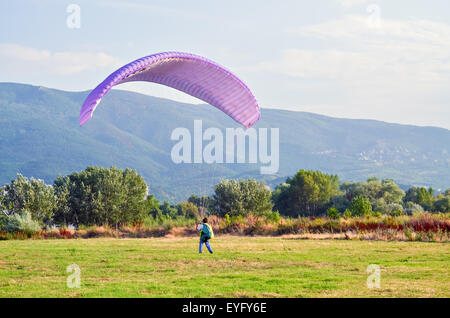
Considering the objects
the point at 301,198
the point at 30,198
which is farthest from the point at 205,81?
the point at 301,198

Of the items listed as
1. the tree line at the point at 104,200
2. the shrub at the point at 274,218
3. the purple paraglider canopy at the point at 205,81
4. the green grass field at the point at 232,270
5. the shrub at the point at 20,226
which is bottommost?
the green grass field at the point at 232,270

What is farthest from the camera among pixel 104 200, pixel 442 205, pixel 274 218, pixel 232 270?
pixel 442 205

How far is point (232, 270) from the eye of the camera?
1388 centimetres

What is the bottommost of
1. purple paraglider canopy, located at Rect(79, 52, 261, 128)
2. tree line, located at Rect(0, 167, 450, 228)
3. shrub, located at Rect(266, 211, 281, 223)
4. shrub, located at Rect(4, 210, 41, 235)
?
shrub, located at Rect(4, 210, 41, 235)

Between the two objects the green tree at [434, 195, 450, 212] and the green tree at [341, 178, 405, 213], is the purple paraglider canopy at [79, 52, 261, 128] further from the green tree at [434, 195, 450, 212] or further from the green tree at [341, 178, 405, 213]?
the green tree at [341, 178, 405, 213]

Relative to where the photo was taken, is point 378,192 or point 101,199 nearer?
point 101,199

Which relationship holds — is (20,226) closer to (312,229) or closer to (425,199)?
(312,229)

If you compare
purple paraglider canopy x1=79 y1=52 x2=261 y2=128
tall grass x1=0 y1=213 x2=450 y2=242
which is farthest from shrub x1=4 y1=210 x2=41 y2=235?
purple paraglider canopy x1=79 y1=52 x2=261 y2=128

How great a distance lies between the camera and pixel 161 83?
2053cm

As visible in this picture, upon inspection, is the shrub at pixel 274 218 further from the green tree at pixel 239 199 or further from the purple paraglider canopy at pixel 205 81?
the purple paraglider canopy at pixel 205 81

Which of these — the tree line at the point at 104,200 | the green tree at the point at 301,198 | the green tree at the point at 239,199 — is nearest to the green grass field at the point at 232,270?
the tree line at the point at 104,200

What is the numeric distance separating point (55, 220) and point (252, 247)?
83.7ft

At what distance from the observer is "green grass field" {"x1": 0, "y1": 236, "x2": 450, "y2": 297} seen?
10859 mm

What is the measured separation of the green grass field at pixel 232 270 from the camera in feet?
35.6
